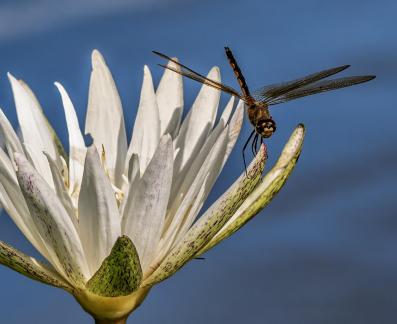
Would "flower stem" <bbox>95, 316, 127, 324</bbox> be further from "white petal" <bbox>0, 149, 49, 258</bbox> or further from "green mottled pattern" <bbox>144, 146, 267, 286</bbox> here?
"white petal" <bbox>0, 149, 49, 258</bbox>

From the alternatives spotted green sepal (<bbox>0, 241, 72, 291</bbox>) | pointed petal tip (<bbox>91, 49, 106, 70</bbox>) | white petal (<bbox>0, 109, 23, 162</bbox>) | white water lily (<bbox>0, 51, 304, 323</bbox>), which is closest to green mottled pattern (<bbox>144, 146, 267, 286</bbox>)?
white water lily (<bbox>0, 51, 304, 323</bbox>)

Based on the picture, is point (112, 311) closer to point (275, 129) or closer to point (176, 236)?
point (176, 236)

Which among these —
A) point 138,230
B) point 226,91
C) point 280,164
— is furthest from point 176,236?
point 226,91

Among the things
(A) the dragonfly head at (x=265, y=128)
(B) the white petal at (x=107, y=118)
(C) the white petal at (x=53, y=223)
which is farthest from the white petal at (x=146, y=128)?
(C) the white petal at (x=53, y=223)

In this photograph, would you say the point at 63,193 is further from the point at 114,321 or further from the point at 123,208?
the point at 114,321

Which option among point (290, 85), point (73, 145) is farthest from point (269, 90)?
point (73, 145)

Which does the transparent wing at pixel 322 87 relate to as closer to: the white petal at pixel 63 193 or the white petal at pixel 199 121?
the white petal at pixel 199 121
